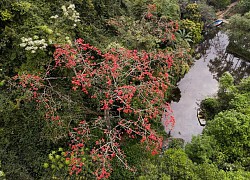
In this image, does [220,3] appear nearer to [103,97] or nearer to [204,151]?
[204,151]

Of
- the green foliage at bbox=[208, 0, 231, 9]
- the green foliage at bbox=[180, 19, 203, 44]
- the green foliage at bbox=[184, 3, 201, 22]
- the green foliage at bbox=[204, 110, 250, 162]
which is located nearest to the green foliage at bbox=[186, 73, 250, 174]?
the green foliage at bbox=[204, 110, 250, 162]

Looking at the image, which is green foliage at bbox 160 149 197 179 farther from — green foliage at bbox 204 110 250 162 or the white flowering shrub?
the white flowering shrub

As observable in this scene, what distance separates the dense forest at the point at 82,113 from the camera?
6.75 metres

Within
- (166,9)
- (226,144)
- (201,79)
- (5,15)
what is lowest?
(201,79)

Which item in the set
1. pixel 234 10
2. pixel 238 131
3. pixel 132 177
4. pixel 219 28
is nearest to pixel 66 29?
pixel 132 177

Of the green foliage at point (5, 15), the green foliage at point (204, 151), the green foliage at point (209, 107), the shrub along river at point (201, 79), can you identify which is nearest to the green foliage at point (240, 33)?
the shrub along river at point (201, 79)

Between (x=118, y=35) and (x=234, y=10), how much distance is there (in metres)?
13.6

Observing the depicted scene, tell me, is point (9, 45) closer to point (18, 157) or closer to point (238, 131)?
point (18, 157)

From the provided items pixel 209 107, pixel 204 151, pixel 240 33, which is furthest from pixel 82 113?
pixel 240 33

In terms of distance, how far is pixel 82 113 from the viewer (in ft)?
27.8

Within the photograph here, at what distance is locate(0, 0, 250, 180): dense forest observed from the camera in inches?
266

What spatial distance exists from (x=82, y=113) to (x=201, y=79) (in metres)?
8.99

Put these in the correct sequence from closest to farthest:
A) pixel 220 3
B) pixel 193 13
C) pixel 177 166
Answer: pixel 177 166, pixel 193 13, pixel 220 3

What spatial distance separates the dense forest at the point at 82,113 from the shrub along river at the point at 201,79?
2281mm
